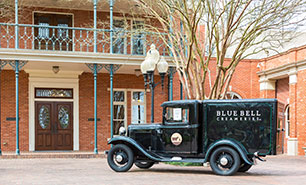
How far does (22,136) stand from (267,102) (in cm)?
1130

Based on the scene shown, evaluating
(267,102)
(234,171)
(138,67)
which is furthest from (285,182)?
(138,67)

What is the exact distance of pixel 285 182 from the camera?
9.20 metres

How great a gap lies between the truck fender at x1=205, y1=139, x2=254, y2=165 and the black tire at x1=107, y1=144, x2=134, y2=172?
192 centimetres

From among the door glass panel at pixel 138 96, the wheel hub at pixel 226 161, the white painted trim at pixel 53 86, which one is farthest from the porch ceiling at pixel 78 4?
the wheel hub at pixel 226 161

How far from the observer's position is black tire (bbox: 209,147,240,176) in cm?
1008

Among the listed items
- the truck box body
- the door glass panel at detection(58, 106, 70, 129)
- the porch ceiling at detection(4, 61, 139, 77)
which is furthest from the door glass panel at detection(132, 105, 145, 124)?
the truck box body

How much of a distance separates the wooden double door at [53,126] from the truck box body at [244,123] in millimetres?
9207

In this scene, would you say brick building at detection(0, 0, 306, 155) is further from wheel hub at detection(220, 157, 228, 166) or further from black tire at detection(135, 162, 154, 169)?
wheel hub at detection(220, 157, 228, 166)

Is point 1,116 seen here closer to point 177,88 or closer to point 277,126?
point 177,88

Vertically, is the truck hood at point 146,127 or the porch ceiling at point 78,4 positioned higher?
the porch ceiling at point 78,4

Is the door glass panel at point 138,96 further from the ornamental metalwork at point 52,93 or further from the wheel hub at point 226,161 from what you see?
the wheel hub at point 226,161

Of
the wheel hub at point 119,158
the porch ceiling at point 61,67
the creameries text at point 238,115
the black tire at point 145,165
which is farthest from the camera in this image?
the porch ceiling at point 61,67

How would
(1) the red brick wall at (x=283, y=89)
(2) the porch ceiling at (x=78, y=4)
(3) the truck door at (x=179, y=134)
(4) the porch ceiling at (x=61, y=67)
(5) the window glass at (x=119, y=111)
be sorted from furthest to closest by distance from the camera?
1. (1) the red brick wall at (x=283, y=89)
2. (5) the window glass at (x=119, y=111)
3. (2) the porch ceiling at (x=78, y=4)
4. (4) the porch ceiling at (x=61, y=67)
5. (3) the truck door at (x=179, y=134)

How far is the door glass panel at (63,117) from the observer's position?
724 inches
